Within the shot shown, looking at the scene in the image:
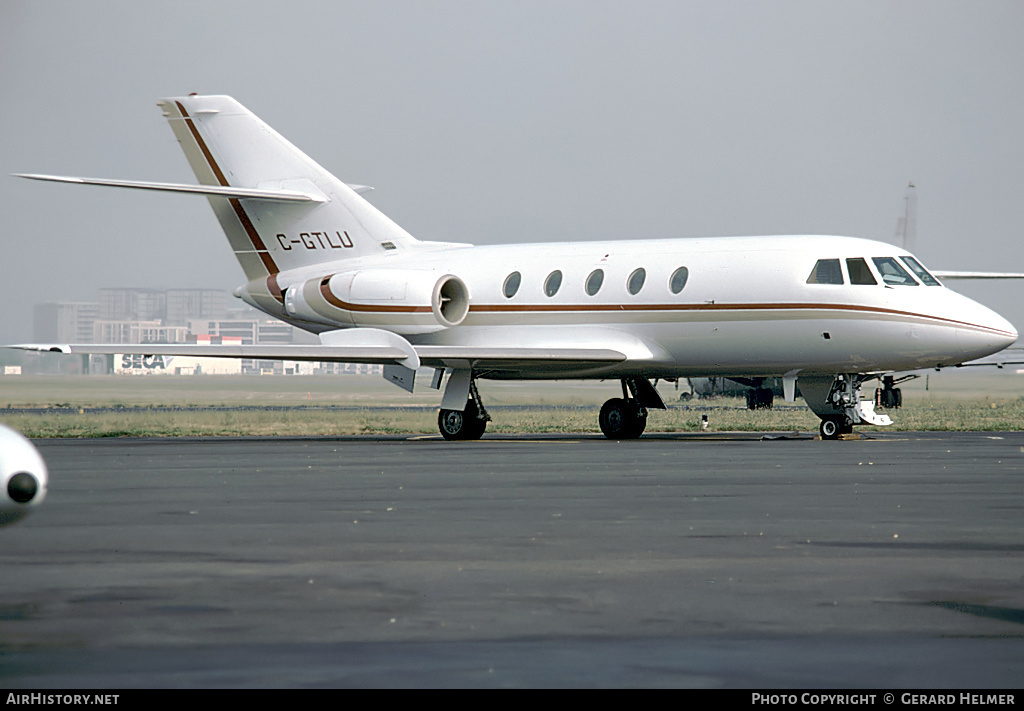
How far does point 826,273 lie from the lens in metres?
24.6

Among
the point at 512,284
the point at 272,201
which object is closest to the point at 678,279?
the point at 512,284

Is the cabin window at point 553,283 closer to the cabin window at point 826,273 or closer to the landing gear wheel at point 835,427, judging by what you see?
the cabin window at point 826,273

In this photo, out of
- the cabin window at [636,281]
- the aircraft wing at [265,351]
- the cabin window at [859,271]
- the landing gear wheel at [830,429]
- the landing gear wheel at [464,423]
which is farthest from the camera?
the landing gear wheel at [464,423]

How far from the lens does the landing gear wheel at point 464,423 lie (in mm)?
27125

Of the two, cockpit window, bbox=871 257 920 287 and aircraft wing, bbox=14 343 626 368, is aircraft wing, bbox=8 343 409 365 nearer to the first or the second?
aircraft wing, bbox=14 343 626 368

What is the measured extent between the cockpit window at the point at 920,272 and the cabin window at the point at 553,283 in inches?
252

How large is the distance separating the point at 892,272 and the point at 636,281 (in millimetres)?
4579

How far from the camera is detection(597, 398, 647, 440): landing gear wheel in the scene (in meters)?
28.0

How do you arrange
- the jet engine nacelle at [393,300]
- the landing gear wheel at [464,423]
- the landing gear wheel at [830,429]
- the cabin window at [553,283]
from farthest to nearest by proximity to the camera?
1. the jet engine nacelle at [393,300]
2. the cabin window at [553,283]
3. the landing gear wheel at [464,423]
4. the landing gear wheel at [830,429]

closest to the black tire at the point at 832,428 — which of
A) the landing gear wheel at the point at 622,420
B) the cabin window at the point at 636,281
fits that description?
the landing gear wheel at the point at 622,420

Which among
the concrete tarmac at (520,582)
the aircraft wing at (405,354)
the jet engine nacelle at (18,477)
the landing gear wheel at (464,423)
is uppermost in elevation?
the aircraft wing at (405,354)

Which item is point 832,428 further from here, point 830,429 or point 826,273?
point 826,273
